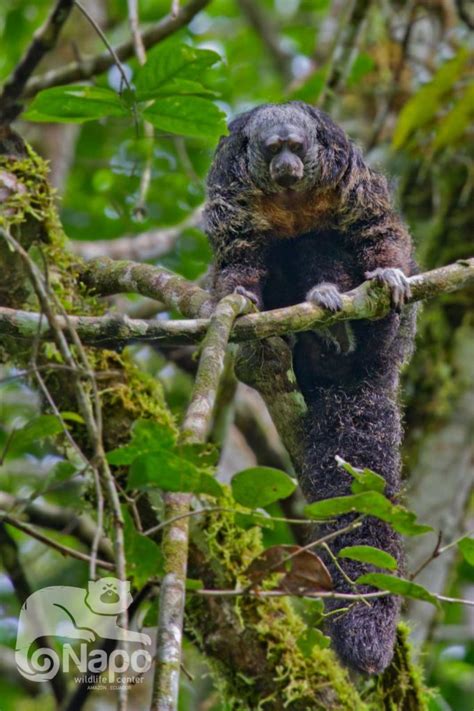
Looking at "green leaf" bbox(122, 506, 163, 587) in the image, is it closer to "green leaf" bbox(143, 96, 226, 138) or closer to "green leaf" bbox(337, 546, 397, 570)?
"green leaf" bbox(337, 546, 397, 570)

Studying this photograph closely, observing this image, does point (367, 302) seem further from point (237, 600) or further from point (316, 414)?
point (237, 600)

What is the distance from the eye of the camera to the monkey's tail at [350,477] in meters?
3.60

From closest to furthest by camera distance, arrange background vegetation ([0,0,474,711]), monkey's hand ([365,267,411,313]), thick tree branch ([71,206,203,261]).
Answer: monkey's hand ([365,267,411,313])
background vegetation ([0,0,474,711])
thick tree branch ([71,206,203,261])

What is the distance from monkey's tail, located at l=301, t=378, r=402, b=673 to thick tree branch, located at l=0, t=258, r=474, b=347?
2.40 ft

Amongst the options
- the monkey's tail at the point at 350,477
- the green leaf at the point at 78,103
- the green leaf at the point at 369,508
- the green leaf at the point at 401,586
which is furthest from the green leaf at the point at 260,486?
the green leaf at the point at 78,103

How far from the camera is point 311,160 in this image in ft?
14.9

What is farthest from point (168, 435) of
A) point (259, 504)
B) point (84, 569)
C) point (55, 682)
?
point (84, 569)

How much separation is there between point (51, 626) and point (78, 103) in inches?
88.0

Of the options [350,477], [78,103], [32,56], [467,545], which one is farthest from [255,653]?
[32,56]

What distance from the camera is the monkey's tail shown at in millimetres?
3602

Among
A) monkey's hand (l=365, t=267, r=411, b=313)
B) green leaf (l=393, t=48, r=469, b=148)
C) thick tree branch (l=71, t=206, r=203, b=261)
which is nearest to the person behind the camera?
monkey's hand (l=365, t=267, r=411, b=313)

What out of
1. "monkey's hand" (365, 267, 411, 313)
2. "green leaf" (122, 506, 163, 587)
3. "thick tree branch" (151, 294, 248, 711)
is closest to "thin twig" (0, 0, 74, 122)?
"thick tree branch" (151, 294, 248, 711)

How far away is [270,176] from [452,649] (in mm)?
4310

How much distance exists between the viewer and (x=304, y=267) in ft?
15.3
